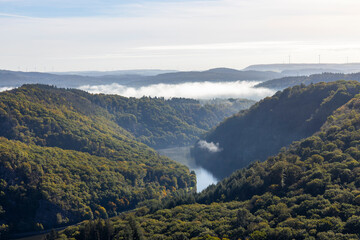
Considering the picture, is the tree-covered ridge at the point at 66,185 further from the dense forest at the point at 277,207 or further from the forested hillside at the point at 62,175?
the dense forest at the point at 277,207

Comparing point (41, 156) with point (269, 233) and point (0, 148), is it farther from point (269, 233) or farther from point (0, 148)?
Result: point (269, 233)

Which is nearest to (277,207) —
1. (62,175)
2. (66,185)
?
(66,185)

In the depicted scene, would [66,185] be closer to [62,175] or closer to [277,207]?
[62,175]

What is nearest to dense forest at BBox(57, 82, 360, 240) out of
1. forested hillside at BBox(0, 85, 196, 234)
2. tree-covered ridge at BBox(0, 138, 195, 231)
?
tree-covered ridge at BBox(0, 138, 195, 231)

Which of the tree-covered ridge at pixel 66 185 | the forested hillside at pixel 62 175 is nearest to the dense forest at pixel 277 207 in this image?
the tree-covered ridge at pixel 66 185

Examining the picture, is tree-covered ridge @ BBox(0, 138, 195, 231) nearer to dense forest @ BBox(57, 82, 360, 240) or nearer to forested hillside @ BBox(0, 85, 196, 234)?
forested hillside @ BBox(0, 85, 196, 234)

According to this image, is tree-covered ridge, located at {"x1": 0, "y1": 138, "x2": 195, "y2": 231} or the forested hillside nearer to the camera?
tree-covered ridge, located at {"x1": 0, "y1": 138, "x2": 195, "y2": 231}
